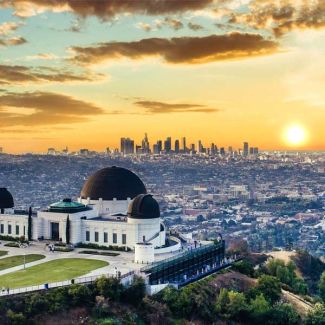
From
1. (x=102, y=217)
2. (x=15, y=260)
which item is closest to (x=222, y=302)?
(x=15, y=260)

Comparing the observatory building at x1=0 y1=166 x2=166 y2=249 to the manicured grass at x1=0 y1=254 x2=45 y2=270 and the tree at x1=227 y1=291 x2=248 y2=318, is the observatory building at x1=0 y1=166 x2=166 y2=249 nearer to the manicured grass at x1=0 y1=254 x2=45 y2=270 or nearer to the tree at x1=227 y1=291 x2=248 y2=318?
the manicured grass at x1=0 y1=254 x2=45 y2=270

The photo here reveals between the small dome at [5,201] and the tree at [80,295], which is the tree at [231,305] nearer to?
the tree at [80,295]

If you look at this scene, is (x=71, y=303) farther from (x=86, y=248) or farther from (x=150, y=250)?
(x=86, y=248)

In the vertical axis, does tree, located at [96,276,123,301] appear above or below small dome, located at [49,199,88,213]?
below

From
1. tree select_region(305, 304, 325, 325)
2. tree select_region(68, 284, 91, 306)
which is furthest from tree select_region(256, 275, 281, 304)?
tree select_region(68, 284, 91, 306)

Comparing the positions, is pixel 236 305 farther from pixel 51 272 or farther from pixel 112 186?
pixel 112 186

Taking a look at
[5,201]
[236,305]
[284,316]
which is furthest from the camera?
[5,201]
